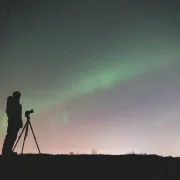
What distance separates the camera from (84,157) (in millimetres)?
12672

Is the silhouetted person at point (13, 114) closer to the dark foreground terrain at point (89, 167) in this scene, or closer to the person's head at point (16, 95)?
the person's head at point (16, 95)

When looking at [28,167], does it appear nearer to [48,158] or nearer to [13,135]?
[48,158]

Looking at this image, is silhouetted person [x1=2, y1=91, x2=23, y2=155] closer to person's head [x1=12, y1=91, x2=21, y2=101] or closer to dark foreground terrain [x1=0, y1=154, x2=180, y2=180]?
person's head [x1=12, y1=91, x2=21, y2=101]

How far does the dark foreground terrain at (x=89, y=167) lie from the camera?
10982 millimetres

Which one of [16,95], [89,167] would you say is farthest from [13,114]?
[89,167]

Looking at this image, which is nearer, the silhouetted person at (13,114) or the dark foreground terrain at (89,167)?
the dark foreground terrain at (89,167)

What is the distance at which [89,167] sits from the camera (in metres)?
11.7

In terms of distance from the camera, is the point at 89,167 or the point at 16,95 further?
the point at 16,95

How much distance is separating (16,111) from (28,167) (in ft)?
13.8

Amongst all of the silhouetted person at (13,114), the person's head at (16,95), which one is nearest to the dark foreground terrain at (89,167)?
the silhouetted person at (13,114)

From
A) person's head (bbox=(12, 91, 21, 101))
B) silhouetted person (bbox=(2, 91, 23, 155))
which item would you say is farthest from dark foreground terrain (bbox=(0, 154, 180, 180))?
person's head (bbox=(12, 91, 21, 101))

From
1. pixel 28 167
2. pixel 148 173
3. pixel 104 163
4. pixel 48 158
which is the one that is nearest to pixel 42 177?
pixel 28 167

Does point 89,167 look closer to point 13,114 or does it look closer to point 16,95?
point 13,114

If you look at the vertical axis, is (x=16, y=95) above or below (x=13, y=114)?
above
